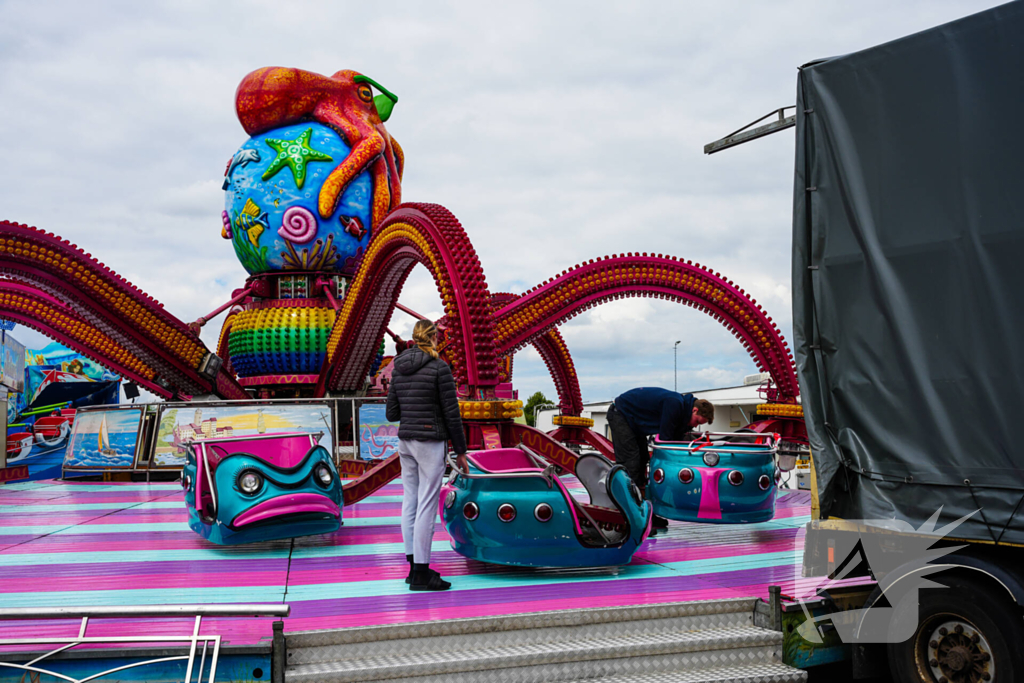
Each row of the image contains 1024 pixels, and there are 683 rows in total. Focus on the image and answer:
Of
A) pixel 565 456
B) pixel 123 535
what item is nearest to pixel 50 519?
pixel 123 535

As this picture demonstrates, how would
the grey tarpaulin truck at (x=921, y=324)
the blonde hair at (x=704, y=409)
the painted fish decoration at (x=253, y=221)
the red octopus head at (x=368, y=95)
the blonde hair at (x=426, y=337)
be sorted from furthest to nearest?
the red octopus head at (x=368, y=95) < the painted fish decoration at (x=253, y=221) < the blonde hair at (x=704, y=409) < the blonde hair at (x=426, y=337) < the grey tarpaulin truck at (x=921, y=324)

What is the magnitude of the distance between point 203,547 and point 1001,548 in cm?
585

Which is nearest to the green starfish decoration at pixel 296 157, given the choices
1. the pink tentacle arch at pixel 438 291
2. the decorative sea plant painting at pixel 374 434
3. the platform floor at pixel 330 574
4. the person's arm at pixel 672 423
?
the pink tentacle arch at pixel 438 291

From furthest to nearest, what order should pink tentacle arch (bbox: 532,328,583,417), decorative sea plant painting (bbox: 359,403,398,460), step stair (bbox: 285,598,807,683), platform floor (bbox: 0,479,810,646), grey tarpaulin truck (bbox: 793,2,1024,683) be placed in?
pink tentacle arch (bbox: 532,328,583,417) < decorative sea plant painting (bbox: 359,403,398,460) < platform floor (bbox: 0,479,810,646) < step stair (bbox: 285,598,807,683) < grey tarpaulin truck (bbox: 793,2,1024,683)

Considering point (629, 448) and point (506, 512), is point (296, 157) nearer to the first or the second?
point (629, 448)

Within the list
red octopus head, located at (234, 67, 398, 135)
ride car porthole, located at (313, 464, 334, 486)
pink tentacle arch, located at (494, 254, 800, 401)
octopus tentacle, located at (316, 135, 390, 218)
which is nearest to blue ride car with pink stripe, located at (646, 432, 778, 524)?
ride car porthole, located at (313, 464, 334, 486)

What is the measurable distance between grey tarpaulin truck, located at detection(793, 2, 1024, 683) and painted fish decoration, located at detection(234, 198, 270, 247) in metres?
13.3

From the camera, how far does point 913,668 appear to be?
3.87 meters

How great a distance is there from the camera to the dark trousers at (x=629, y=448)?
288 inches

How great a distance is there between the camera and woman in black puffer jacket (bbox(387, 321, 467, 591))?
17.7ft

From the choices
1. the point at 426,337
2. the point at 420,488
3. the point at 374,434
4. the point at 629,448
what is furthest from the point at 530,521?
the point at 374,434

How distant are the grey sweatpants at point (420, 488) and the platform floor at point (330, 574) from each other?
338 mm

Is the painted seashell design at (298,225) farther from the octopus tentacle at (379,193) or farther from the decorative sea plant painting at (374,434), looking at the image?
the decorative sea plant painting at (374,434)

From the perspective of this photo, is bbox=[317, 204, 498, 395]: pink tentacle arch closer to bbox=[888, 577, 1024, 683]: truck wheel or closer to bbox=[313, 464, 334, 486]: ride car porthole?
bbox=[313, 464, 334, 486]: ride car porthole
